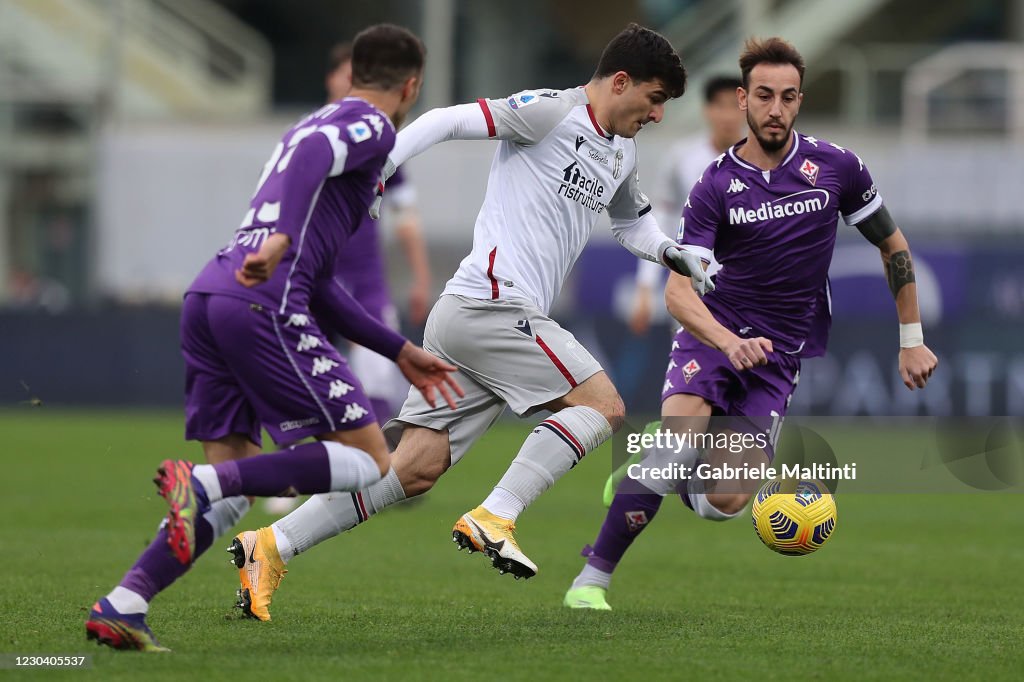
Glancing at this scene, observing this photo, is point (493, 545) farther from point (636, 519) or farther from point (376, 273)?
point (376, 273)

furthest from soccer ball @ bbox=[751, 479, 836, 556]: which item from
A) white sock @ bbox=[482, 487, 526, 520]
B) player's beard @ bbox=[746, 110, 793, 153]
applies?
player's beard @ bbox=[746, 110, 793, 153]

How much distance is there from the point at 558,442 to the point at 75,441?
1076cm

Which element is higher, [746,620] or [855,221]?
[855,221]

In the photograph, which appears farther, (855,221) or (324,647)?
(855,221)

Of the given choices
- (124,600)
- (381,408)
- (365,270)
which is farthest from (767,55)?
(381,408)

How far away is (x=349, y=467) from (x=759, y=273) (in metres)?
2.47

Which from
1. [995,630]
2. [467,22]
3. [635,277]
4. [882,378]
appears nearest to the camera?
[995,630]

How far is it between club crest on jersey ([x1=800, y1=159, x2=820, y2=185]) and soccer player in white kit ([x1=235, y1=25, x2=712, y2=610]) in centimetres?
76

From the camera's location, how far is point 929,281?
1872 centimetres

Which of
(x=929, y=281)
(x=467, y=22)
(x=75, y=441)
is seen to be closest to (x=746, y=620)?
(x=75, y=441)

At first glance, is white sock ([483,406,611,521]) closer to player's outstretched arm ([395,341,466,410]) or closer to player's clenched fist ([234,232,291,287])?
player's outstretched arm ([395,341,466,410])

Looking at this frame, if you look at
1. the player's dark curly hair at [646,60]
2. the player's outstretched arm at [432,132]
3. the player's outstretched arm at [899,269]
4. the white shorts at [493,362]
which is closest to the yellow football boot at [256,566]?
the white shorts at [493,362]

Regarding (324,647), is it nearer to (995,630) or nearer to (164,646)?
(164,646)

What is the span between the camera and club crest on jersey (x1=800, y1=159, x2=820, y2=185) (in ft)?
22.3
